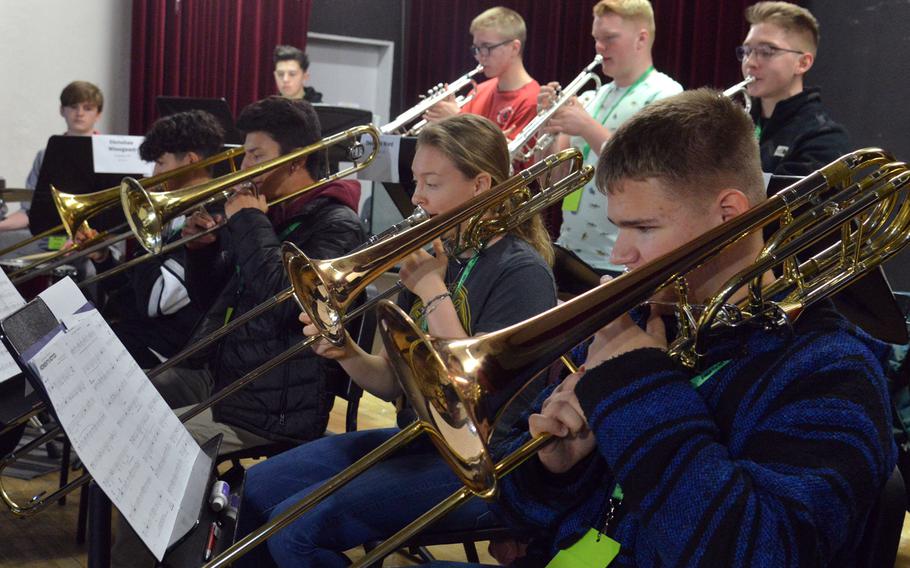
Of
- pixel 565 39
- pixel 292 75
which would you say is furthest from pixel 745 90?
pixel 292 75

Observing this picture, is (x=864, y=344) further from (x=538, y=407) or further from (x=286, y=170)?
(x=286, y=170)

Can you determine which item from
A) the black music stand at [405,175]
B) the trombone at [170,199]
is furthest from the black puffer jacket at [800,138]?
the trombone at [170,199]

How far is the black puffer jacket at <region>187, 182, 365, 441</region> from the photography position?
226 cm

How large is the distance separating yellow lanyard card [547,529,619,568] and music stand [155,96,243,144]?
9.94 feet

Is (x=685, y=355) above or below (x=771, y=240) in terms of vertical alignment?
below

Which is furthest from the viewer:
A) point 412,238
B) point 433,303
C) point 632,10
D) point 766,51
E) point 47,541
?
point 632,10

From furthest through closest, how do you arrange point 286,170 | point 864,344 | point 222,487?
1. point 286,170
2. point 222,487
3. point 864,344

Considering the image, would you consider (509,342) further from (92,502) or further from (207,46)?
(207,46)

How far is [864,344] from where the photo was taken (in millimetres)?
1153

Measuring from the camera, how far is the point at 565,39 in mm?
5996

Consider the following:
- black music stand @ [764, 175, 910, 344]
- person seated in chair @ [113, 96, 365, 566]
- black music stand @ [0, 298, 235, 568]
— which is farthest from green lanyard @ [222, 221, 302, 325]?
black music stand @ [764, 175, 910, 344]

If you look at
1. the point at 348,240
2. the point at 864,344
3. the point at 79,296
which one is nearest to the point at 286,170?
the point at 348,240

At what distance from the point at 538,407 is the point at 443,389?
0.38 m

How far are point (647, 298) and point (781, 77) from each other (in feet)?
6.89
